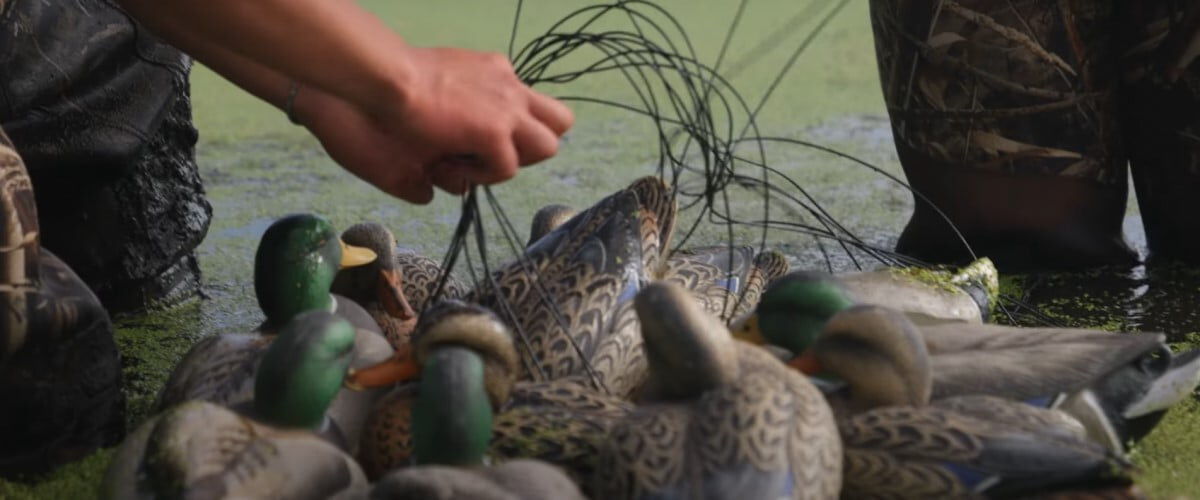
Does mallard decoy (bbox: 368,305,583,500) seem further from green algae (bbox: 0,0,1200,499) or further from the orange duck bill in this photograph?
green algae (bbox: 0,0,1200,499)

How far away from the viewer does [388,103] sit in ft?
5.04

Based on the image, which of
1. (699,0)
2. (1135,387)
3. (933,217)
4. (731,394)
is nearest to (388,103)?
(731,394)

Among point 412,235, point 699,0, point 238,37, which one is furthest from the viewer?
point 699,0

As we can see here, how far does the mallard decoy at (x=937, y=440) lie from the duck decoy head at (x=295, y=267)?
2.33 feet

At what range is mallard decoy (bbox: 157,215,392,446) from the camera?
5.49 ft

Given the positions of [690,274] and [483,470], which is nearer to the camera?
[483,470]

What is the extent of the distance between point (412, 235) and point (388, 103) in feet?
5.14

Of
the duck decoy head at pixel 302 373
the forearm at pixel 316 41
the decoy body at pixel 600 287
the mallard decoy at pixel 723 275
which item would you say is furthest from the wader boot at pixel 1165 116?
the duck decoy head at pixel 302 373

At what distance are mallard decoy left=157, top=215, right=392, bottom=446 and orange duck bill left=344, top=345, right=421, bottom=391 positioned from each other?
0.25 feet

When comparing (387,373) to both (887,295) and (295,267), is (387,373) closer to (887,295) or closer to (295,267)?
(295,267)

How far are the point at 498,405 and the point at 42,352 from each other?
58 cm

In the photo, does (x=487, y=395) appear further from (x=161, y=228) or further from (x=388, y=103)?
(x=161, y=228)

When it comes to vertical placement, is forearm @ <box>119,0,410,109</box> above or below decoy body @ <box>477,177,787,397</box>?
above

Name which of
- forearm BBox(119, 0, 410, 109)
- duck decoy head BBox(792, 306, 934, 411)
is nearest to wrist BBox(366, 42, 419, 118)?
forearm BBox(119, 0, 410, 109)
